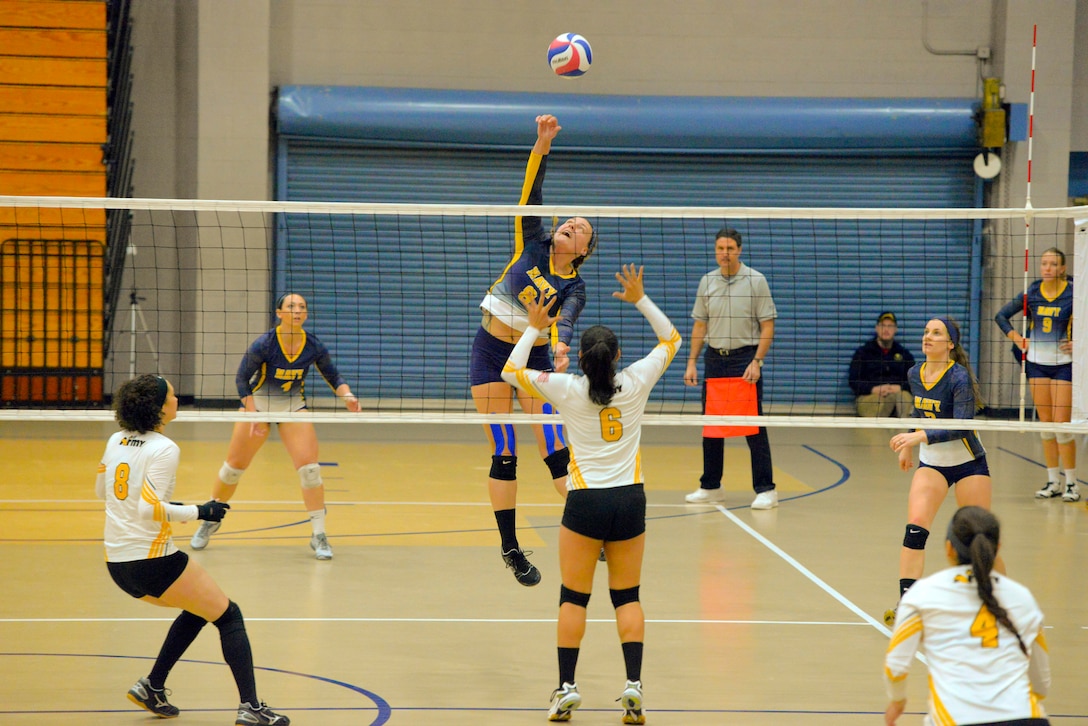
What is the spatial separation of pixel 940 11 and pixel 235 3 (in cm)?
850

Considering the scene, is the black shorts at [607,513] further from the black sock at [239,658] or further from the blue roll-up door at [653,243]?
the blue roll-up door at [653,243]

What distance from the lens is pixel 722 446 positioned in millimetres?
8570

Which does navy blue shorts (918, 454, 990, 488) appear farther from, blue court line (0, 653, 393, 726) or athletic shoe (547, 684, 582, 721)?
blue court line (0, 653, 393, 726)

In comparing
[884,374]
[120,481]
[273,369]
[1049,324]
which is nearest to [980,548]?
[120,481]

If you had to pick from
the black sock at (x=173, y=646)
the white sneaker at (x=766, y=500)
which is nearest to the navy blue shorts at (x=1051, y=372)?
the white sneaker at (x=766, y=500)

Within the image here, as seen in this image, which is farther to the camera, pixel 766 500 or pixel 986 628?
pixel 766 500

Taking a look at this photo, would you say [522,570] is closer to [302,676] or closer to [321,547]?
[302,676]

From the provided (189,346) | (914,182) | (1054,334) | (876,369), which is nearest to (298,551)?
(1054,334)

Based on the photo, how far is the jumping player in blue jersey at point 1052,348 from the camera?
339 inches

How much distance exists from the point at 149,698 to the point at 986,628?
3.00 metres

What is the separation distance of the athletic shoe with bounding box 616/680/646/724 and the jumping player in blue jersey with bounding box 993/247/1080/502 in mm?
5359

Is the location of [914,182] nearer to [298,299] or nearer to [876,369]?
[876,369]

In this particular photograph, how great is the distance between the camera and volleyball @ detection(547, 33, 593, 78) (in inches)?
264

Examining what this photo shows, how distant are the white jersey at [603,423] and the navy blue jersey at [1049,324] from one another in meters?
5.32
